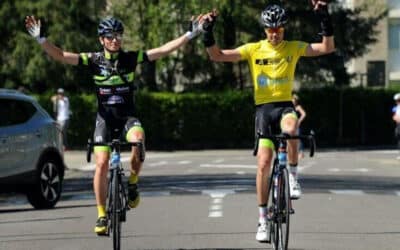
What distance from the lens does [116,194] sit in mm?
9719

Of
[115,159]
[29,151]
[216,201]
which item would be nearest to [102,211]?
[115,159]

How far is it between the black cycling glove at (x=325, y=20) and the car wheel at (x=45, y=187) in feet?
21.6

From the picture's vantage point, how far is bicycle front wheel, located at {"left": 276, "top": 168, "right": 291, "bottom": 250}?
9.34m

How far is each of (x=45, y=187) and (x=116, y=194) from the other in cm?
621

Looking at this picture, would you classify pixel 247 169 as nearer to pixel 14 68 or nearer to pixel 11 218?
pixel 11 218

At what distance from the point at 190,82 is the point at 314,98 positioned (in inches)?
194

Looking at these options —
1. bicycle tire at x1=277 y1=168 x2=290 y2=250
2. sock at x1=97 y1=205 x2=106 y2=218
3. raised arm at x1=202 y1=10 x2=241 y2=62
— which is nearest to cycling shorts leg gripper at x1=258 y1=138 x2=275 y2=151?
bicycle tire at x1=277 y1=168 x2=290 y2=250

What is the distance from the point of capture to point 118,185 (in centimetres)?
980

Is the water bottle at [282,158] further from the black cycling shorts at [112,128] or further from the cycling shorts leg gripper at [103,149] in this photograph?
the cycling shorts leg gripper at [103,149]

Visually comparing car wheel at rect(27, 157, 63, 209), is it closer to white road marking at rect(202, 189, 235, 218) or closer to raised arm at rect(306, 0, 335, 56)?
white road marking at rect(202, 189, 235, 218)

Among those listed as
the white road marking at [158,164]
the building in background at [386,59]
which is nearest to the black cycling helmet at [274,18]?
the white road marking at [158,164]

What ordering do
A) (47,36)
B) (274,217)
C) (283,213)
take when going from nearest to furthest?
(283,213) → (274,217) → (47,36)

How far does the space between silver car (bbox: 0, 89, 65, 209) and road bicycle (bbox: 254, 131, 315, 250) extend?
6.01 m

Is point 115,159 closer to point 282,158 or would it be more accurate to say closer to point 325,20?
point 282,158
